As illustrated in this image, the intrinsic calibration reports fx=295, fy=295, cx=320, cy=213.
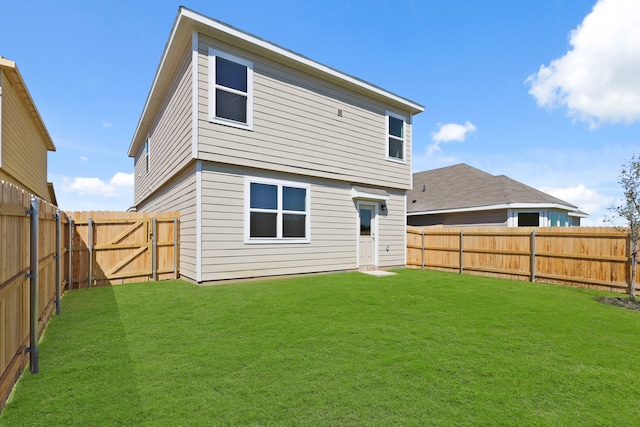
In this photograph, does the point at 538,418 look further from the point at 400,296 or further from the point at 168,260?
A: the point at 168,260

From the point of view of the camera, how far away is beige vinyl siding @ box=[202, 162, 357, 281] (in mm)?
7281

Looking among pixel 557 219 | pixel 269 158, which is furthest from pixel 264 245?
pixel 557 219

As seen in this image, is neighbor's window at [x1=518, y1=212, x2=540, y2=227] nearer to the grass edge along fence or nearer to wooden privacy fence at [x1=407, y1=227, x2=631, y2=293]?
wooden privacy fence at [x1=407, y1=227, x2=631, y2=293]

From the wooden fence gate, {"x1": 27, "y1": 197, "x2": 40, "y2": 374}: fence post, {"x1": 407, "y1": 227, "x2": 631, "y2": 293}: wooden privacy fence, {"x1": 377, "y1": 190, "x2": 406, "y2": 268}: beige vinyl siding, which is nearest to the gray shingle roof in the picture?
{"x1": 407, "y1": 227, "x2": 631, "y2": 293}: wooden privacy fence

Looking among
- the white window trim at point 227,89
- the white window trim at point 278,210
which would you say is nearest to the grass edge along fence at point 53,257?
the white window trim at point 278,210

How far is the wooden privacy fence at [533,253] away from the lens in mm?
7758

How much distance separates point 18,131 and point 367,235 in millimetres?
12327

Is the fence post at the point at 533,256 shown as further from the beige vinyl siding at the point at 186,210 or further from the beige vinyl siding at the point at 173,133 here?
the beige vinyl siding at the point at 173,133

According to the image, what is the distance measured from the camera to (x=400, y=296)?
632 cm

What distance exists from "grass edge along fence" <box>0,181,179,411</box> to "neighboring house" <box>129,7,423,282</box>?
860 millimetres

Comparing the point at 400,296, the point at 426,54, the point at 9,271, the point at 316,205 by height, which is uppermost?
the point at 426,54

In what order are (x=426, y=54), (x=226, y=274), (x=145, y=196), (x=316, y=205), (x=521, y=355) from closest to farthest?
1. (x=521, y=355)
2. (x=226, y=274)
3. (x=316, y=205)
4. (x=426, y=54)
5. (x=145, y=196)

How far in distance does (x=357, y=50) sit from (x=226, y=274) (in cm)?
966

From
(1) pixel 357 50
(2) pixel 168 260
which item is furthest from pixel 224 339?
(1) pixel 357 50
